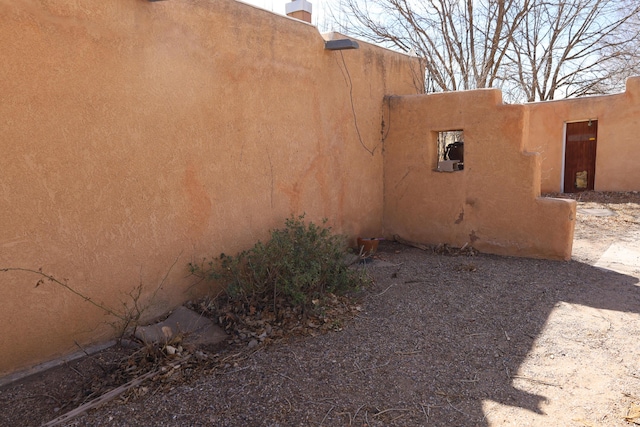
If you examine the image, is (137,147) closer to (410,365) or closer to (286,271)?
(286,271)

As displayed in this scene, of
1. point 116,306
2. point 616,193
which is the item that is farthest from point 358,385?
point 616,193

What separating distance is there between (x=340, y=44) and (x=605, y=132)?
7854 mm

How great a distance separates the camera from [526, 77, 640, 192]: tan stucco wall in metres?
9.76

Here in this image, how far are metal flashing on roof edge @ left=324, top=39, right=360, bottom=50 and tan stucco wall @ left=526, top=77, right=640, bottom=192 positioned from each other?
5.64 meters

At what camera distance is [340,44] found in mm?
5430

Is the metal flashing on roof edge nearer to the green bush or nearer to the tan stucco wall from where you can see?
the green bush

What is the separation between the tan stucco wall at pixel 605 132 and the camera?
9758 millimetres

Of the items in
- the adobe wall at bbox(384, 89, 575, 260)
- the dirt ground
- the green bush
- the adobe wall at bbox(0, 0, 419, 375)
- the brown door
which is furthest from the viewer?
the brown door

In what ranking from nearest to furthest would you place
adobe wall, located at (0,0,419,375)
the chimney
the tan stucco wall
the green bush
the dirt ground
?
the dirt ground
adobe wall, located at (0,0,419,375)
the green bush
the chimney
the tan stucco wall

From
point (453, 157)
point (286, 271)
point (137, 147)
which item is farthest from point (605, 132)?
point (137, 147)

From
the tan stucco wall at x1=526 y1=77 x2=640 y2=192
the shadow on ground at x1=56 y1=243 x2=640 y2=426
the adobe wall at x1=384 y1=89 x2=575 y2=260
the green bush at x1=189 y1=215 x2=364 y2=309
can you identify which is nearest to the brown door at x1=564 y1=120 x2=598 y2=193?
A: the tan stucco wall at x1=526 y1=77 x2=640 y2=192

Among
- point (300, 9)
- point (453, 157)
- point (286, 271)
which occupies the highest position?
point (300, 9)

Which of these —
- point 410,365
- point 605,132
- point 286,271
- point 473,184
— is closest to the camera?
point 410,365

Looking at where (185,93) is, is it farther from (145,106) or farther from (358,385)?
(358,385)
